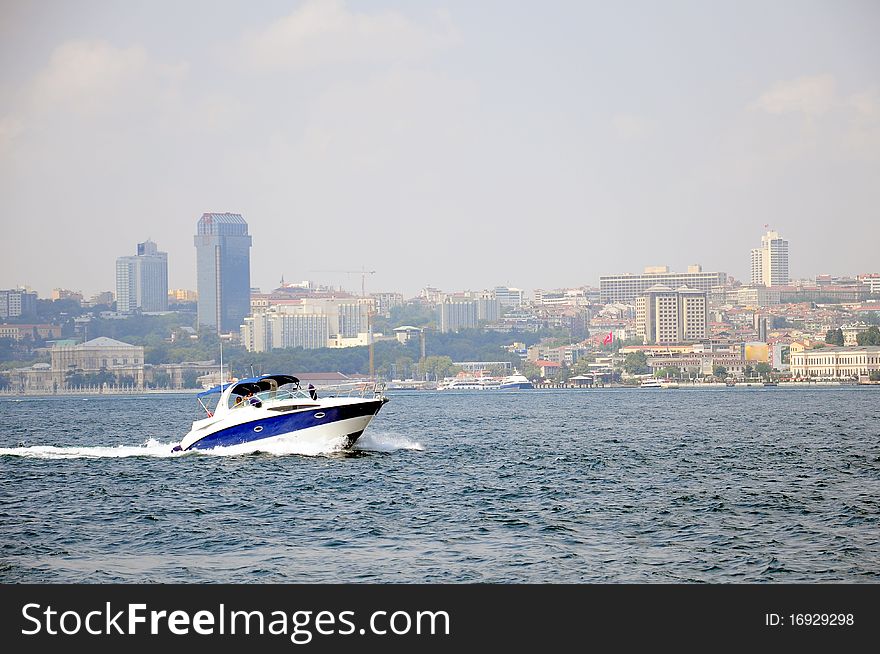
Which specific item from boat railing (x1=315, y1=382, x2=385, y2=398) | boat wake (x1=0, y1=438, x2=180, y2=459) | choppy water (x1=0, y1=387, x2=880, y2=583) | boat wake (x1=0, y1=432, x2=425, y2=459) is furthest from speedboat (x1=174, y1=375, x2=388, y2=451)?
boat wake (x1=0, y1=438, x2=180, y2=459)

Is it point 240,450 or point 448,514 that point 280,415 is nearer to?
point 240,450

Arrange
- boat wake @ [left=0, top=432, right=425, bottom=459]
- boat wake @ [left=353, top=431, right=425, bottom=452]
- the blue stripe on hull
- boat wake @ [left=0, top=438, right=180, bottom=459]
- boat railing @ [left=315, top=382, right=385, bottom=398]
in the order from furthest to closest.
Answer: boat railing @ [left=315, top=382, right=385, bottom=398] < boat wake @ [left=0, top=438, right=180, bottom=459] < boat wake @ [left=353, top=431, right=425, bottom=452] < boat wake @ [left=0, top=432, right=425, bottom=459] < the blue stripe on hull

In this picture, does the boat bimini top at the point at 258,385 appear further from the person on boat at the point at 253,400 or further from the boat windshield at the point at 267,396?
the person on boat at the point at 253,400

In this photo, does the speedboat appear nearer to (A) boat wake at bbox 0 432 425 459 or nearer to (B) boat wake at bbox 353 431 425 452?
(A) boat wake at bbox 0 432 425 459

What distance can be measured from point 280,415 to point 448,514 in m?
12.3

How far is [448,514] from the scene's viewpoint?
29844mm

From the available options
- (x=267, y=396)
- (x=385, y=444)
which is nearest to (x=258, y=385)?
(x=267, y=396)

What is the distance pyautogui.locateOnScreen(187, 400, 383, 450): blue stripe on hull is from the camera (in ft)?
135

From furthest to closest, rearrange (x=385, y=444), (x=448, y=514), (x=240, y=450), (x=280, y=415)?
(x=385, y=444) < (x=240, y=450) < (x=280, y=415) < (x=448, y=514)

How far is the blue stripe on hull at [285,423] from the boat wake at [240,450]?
0.29m

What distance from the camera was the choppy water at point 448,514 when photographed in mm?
23266

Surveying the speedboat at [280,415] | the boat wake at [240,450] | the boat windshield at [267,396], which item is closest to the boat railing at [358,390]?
the boat windshield at [267,396]

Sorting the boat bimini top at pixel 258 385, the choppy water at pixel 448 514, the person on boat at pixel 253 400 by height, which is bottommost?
the choppy water at pixel 448 514

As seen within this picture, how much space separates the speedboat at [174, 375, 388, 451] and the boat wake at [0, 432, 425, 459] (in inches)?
6.9
